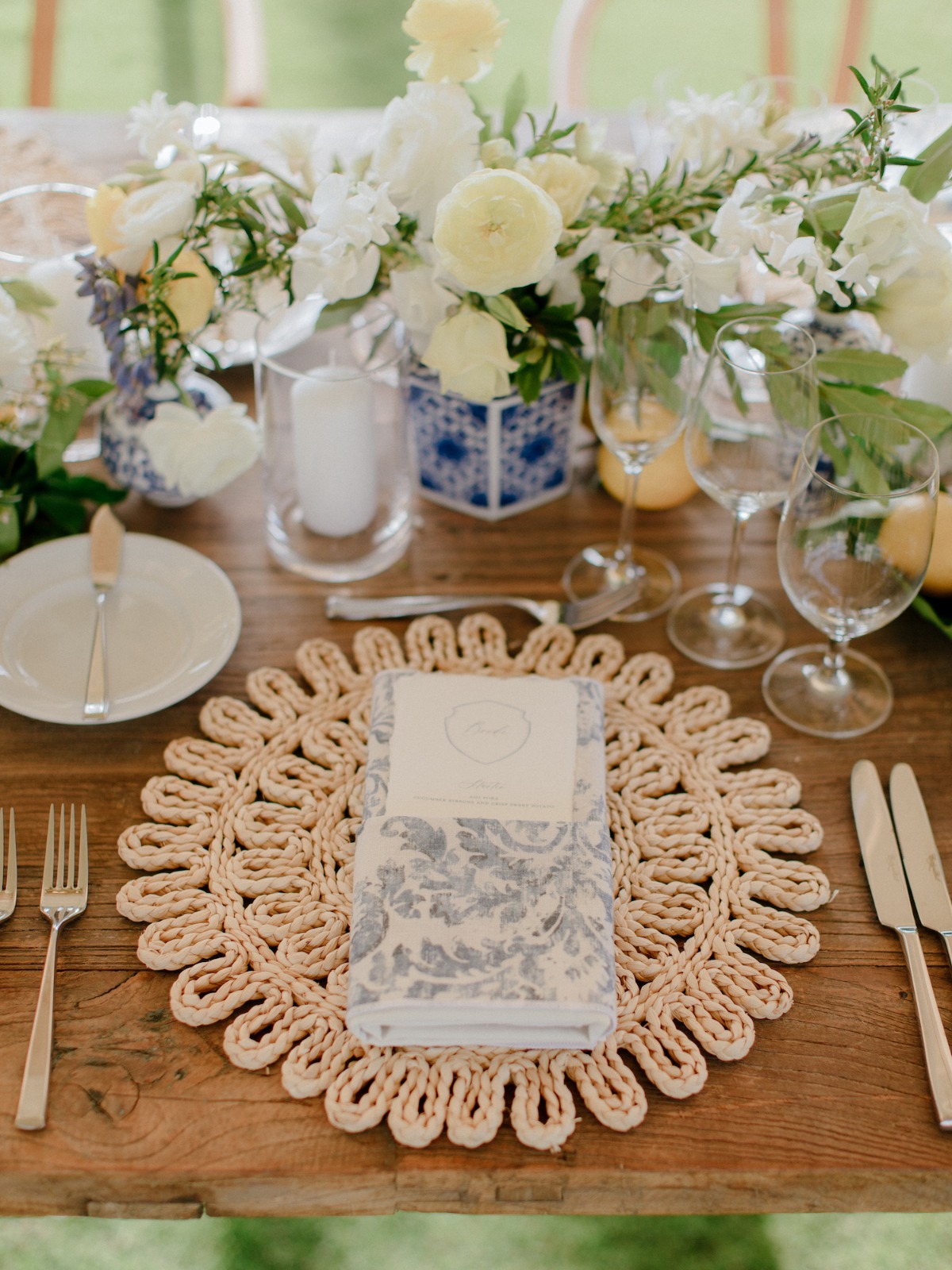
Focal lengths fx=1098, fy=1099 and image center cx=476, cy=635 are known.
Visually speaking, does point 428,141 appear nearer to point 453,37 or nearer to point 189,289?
point 453,37

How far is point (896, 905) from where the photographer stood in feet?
2.72

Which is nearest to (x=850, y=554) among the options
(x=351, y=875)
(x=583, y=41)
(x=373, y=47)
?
(x=351, y=875)

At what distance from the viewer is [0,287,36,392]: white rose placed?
0.97 meters

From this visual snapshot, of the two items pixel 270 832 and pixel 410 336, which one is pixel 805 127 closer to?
pixel 410 336

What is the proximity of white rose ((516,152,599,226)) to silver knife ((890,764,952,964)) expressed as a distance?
1.85ft

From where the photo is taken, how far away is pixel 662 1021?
2.47ft

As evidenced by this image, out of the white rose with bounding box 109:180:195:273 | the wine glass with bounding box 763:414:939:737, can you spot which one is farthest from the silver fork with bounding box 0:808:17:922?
the wine glass with bounding box 763:414:939:737

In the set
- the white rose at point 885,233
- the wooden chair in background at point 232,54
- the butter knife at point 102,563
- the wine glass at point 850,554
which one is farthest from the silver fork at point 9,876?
the wooden chair in background at point 232,54

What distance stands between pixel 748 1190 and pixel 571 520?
698 mm

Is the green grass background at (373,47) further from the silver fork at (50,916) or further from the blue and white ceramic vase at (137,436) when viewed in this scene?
the silver fork at (50,916)

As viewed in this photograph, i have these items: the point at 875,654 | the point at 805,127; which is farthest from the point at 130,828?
the point at 805,127

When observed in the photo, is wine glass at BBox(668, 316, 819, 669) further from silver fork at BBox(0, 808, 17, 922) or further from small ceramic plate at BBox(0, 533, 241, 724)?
silver fork at BBox(0, 808, 17, 922)

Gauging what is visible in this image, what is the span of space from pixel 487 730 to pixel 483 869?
14 cm

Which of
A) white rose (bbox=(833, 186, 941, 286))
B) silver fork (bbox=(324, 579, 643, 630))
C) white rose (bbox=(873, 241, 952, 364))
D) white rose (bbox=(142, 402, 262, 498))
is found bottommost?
silver fork (bbox=(324, 579, 643, 630))
